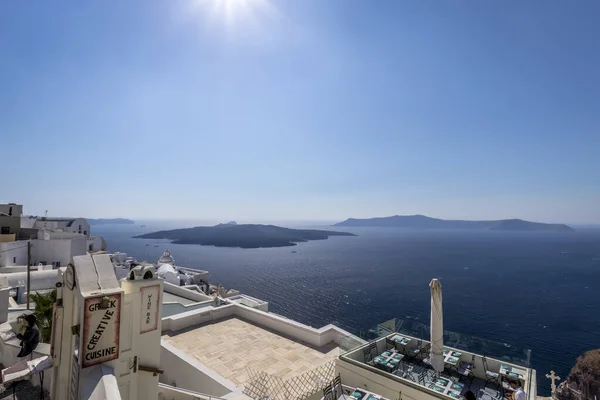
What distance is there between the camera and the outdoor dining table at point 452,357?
454 inches

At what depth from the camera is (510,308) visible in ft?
196

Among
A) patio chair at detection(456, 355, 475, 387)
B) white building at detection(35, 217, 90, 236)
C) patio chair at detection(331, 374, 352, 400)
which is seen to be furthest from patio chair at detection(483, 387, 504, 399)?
white building at detection(35, 217, 90, 236)

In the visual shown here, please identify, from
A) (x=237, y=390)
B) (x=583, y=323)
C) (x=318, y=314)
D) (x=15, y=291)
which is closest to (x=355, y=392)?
(x=237, y=390)

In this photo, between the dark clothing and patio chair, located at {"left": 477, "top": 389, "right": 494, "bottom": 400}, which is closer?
the dark clothing

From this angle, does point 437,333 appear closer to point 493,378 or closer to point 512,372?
point 493,378

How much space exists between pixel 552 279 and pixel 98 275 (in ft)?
366

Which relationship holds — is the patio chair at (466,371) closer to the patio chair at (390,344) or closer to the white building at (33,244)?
the patio chair at (390,344)

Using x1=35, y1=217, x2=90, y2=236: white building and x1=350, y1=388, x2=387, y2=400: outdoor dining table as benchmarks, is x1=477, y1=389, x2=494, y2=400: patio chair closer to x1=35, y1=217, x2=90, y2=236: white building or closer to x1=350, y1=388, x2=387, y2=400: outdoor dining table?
x1=350, y1=388, x2=387, y2=400: outdoor dining table

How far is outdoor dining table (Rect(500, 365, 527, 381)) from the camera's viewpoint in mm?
10352

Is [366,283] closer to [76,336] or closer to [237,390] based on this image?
[237,390]

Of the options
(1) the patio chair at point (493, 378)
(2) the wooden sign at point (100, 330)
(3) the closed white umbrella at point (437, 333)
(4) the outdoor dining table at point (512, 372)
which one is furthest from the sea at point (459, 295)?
(2) the wooden sign at point (100, 330)

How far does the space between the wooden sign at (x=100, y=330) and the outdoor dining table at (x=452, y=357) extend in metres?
11.1

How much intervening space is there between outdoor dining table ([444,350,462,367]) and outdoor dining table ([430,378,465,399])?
1.03m

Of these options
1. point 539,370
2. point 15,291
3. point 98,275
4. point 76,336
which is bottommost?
point 539,370
